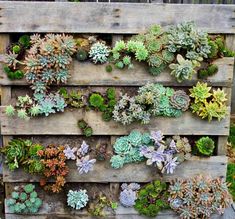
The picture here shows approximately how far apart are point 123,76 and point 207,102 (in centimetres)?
62

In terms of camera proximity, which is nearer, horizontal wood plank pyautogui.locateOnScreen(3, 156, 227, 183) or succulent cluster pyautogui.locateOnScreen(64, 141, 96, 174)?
succulent cluster pyautogui.locateOnScreen(64, 141, 96, 174)

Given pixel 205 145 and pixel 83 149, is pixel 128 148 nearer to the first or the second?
pixel 83 149

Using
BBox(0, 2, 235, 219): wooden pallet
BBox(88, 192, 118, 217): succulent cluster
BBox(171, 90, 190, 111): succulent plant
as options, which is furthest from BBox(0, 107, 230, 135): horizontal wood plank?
BBox(88, 192, 118, 217): succulent cluster

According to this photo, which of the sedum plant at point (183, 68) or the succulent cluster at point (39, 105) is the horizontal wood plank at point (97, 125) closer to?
the succulent cluster at point (39, 105)

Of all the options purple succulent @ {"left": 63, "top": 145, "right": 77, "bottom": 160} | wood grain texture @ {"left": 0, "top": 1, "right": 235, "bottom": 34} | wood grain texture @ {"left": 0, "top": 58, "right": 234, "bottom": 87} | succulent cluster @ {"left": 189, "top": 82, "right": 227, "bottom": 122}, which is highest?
wood grain texture @ {"left": 0, "top": 1, "right": 235, "bottom": 34}

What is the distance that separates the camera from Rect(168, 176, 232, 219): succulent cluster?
321cm

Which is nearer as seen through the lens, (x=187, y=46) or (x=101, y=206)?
(x=187, y=46)

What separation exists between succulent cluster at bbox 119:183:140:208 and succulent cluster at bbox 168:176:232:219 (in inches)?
10.2

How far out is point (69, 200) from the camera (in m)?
3.24

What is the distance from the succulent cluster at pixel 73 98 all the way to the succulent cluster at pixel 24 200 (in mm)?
702

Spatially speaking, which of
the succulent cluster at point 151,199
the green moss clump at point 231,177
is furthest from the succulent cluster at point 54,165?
Answer: the green moss clump at point 231,177

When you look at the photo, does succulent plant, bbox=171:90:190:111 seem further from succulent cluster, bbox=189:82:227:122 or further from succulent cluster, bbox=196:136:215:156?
succulent cluster, bbox=196:136:215:156

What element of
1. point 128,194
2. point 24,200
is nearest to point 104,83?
point 128,194

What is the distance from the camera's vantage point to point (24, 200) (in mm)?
3240
